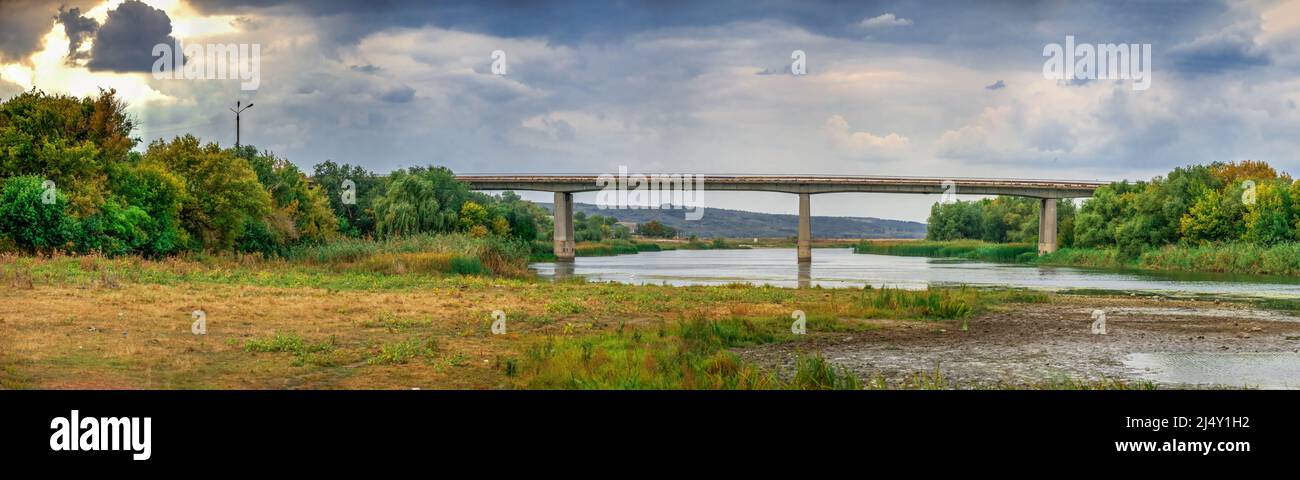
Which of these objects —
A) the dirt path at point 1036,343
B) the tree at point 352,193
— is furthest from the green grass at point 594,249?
the dirt path at point 1036,343

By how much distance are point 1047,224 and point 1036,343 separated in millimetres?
104988

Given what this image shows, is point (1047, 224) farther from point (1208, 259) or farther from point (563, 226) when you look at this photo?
point (563, 226)

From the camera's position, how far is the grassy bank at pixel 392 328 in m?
16.0

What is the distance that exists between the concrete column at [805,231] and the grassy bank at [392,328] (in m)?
74.7

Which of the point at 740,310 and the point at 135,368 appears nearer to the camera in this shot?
the point at 135,368

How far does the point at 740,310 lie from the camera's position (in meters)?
30.0

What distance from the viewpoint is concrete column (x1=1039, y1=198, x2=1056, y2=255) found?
11924 centimetres

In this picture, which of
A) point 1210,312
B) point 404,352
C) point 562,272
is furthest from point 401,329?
point 562,272

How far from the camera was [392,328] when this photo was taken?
24.0m

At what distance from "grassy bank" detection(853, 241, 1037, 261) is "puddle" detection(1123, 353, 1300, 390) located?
98.7 m

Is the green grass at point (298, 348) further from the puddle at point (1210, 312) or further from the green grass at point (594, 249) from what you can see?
the green grass at point (594, 249)
